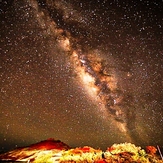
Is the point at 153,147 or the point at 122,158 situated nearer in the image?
the point at 122,158

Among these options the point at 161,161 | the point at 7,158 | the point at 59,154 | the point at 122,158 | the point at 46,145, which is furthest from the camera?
the point at 46,145

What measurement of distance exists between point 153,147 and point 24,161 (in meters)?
10.2

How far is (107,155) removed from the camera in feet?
36.9

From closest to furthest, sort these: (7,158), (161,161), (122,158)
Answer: (122,158) → (161,161) → (7,158)

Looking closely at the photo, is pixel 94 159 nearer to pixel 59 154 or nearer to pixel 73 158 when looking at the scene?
pixel 73 158

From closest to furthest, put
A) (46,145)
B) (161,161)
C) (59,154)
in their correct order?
1. (161,161)
2. (59,154)
3. (46,145)

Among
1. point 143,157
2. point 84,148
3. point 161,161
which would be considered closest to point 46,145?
point 84,148

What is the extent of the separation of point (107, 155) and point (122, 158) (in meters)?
1.02

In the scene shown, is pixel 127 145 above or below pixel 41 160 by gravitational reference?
above

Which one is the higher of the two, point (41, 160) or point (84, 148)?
point (84, 148)

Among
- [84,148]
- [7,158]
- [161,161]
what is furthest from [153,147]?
[7,158]

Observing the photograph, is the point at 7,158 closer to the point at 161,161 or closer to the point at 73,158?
the point at 73,158

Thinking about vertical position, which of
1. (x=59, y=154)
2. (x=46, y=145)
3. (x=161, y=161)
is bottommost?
(x=161, y=161)

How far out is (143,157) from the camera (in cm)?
1136
